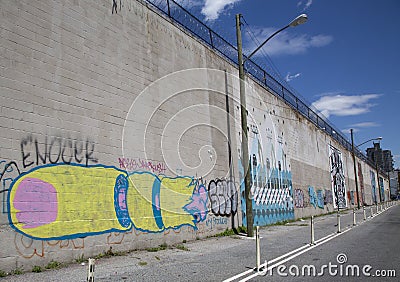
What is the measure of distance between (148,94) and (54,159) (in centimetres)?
437

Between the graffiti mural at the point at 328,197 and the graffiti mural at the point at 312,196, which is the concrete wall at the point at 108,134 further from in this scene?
the graffiti mural at the point at 328,197

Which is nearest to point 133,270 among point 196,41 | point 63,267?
point 63,267

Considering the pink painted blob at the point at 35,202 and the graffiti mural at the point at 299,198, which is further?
the graffiti mural at the point at 299,198

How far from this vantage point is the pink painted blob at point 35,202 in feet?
25.2

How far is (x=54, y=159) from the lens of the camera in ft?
27.9

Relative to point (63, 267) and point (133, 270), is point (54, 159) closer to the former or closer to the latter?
point (63, 267)

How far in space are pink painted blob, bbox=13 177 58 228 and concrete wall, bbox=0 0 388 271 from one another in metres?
0.02

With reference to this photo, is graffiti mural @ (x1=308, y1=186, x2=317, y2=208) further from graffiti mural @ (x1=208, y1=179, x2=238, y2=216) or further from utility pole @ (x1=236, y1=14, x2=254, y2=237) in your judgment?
utility pole @ (x1=236, y1=14, x2=254, y2=237)

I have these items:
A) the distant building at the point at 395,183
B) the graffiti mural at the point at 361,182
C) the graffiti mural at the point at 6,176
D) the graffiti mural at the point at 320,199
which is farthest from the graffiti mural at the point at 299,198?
the distant building at the point at 395,183

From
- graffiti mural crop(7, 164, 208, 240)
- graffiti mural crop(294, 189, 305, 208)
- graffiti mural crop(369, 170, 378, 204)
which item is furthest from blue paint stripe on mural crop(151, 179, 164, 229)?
graffiti mural crop(369, 170, 378, 204)

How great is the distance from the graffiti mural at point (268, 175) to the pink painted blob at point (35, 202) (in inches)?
418

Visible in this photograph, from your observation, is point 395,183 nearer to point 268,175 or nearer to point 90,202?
point 268,175

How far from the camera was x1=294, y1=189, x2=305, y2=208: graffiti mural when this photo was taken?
1040 inches

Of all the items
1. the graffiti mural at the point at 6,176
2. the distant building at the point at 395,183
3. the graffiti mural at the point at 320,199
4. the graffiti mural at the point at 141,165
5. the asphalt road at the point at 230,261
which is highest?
the distant building at the point at 395,183
